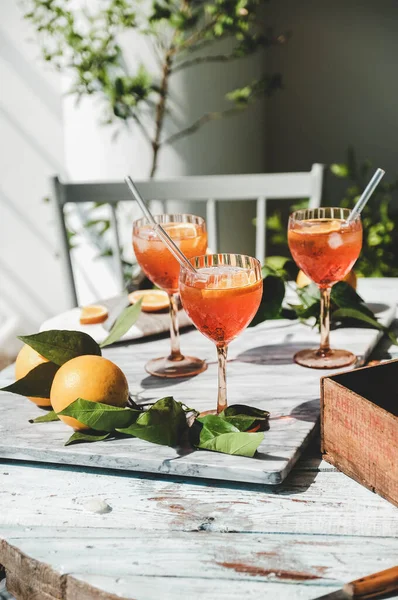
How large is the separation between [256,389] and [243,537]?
0.33 meters

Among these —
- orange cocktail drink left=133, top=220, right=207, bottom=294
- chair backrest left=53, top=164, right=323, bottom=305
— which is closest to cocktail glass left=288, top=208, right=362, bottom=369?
orange cocktail drink left=133, top=220, right=207, bottom=294

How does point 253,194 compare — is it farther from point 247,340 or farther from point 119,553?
point 119,553

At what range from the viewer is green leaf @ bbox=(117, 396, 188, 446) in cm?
82

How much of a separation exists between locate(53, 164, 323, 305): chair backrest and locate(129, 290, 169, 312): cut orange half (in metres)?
0.49

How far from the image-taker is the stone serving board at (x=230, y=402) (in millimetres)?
808

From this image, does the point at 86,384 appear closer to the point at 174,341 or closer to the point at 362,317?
the point at 174,341

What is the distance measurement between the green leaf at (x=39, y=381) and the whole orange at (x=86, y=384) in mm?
46

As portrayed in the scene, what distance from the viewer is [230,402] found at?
3.21 ft

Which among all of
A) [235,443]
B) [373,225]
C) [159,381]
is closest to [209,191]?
[159,381]

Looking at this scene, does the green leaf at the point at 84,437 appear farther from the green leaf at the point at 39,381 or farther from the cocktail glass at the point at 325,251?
the cocktail glass at the point at 325,251


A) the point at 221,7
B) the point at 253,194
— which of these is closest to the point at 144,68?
the point at 221,7

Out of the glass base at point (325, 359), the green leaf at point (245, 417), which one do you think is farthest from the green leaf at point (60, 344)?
the glass base at point (325, 359)

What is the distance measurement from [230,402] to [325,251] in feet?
0.88

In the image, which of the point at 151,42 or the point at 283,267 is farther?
the point at 151,42
